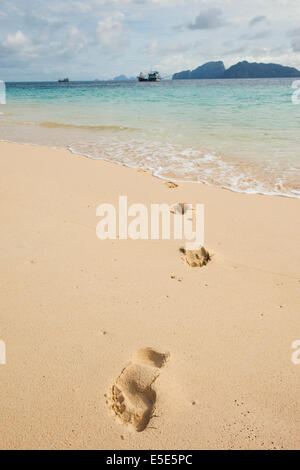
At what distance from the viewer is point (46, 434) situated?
1.47 m

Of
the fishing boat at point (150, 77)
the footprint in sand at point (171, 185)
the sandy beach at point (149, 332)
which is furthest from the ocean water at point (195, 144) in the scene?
the fishing boat at point (150, 77)

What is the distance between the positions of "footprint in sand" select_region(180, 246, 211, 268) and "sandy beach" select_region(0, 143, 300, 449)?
0.07 metres

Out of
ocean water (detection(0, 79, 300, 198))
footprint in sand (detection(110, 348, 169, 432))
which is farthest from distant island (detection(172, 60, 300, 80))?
footprint in sand (detection(110, 348, 169, 432))

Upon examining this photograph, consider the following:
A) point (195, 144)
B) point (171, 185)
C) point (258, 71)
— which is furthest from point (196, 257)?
point (258, 71)

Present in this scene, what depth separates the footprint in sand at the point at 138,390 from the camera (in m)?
1.55

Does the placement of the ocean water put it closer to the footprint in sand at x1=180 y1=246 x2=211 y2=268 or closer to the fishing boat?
the footprint in sand at x1=180 y1=246 x2=211 y2=268

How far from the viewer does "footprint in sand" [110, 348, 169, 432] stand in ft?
5.10

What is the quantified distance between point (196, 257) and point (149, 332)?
3.66 ft

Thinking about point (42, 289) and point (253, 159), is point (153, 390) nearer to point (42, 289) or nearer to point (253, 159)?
point (42, 289)

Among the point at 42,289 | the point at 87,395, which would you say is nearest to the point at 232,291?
the point at 87,395

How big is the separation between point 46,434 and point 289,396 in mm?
1360

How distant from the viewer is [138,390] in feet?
5.51

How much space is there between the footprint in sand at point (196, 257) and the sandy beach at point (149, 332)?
0.07m

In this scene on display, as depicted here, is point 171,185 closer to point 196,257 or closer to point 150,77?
point 196,257
